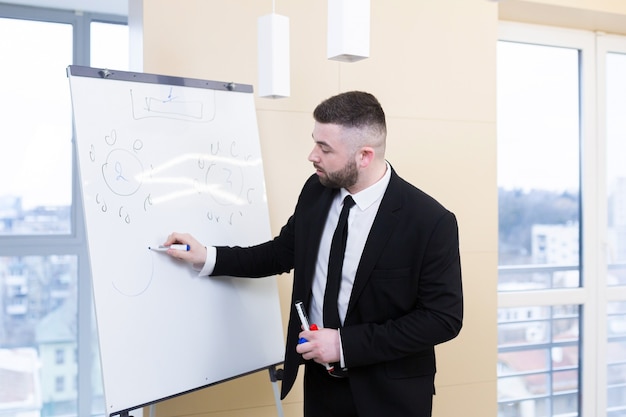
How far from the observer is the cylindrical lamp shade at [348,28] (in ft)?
6.12

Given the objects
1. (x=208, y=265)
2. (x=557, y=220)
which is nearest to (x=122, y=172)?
(x=208, y=265)

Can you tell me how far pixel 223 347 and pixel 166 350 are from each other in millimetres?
219

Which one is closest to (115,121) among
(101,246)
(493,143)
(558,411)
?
(101,246)

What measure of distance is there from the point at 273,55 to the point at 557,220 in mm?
2111

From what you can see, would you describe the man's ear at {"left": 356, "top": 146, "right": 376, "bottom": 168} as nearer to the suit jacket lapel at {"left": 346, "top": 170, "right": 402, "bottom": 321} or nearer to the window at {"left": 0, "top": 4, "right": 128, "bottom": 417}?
the suit jacket lapel at {"left": 346, "top": 170, "right": 402, "bottom": 321}

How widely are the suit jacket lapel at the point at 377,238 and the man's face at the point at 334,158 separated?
129 mm

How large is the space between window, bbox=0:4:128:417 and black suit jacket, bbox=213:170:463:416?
8.94ft

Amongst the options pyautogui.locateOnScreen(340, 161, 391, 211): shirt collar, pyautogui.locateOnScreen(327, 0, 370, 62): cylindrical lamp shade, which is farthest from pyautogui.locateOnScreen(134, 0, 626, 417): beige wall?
pyautogui.locateOnScreen(327, 0, 370, 62): cylindrical lamp shade

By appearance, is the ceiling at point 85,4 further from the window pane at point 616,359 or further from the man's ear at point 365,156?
the window pane at point 616,359

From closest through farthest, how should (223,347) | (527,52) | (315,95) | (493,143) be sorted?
(223,347), (315,95), (493,143), (527,52)

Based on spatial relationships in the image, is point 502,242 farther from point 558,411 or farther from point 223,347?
point 223,347

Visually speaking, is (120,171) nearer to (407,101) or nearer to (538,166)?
(407,101)

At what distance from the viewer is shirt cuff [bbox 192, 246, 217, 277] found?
2.10m

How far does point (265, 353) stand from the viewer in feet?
7.53
